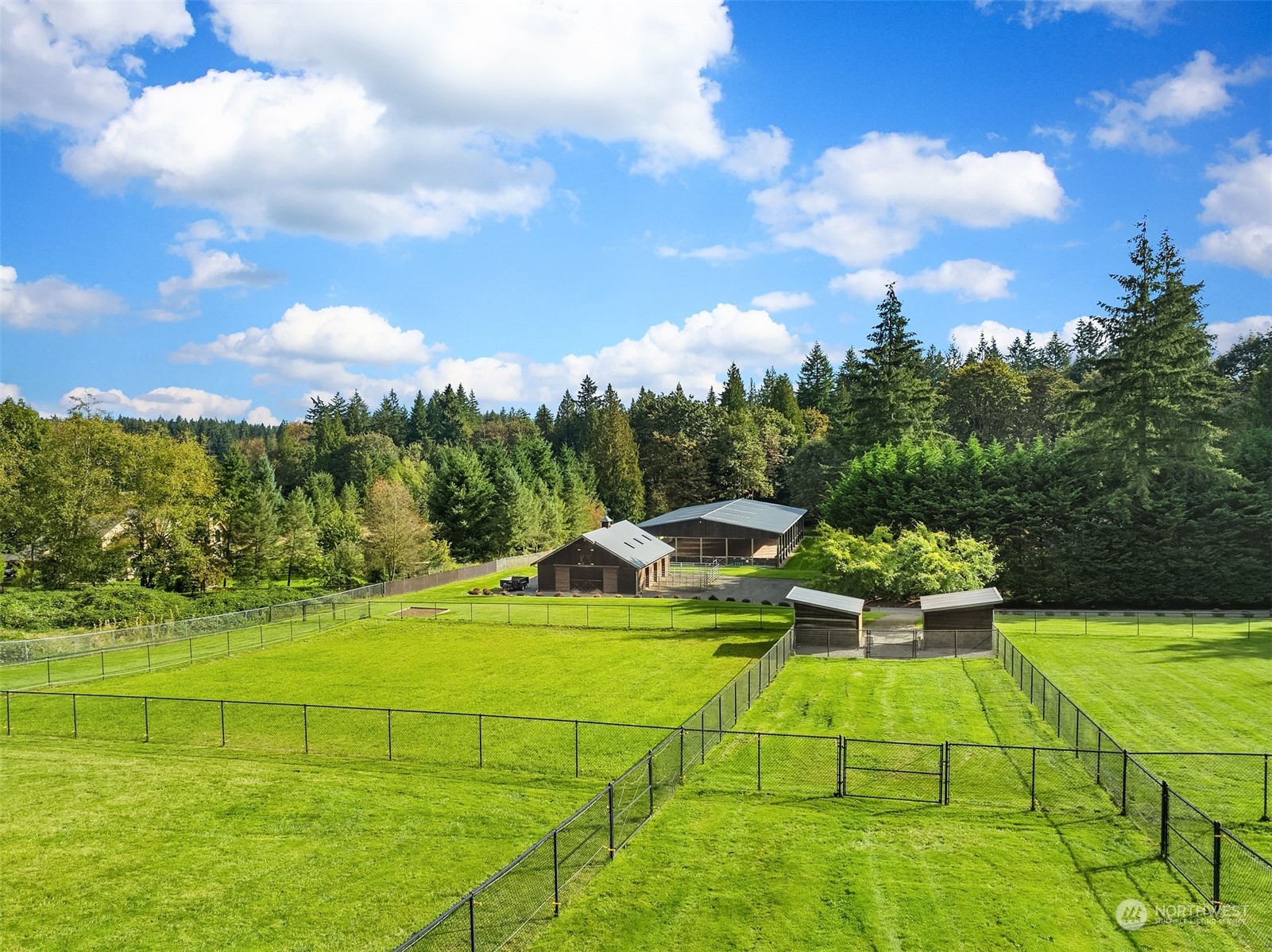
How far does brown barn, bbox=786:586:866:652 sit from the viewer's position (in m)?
38.2

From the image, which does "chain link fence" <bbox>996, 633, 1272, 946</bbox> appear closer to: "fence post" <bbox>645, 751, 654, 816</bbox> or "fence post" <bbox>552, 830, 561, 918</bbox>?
"fence post" <bbox>645, 751, 654, 816</bbox>

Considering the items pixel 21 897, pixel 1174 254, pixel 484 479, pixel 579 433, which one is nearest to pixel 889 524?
pixel 1174 254

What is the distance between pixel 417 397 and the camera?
169m

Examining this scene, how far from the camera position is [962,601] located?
38844mm

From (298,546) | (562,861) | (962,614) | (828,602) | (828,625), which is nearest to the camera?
(562,861)

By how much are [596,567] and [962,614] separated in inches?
1199

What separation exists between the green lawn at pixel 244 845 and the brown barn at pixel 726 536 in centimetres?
5763

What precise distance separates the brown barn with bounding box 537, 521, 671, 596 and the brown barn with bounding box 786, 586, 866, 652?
24.4 metres

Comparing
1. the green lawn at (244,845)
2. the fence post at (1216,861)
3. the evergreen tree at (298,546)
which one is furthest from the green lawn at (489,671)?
the evergreen tree at (298,546)

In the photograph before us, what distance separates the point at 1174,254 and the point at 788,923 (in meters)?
62.3

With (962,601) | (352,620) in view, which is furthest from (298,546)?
(962,601)

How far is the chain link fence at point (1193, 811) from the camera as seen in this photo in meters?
13.7

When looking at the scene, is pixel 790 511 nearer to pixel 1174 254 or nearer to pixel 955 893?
pixel 1174 254

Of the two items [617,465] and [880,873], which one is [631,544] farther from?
[880,873]
